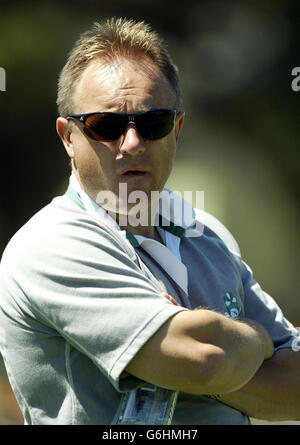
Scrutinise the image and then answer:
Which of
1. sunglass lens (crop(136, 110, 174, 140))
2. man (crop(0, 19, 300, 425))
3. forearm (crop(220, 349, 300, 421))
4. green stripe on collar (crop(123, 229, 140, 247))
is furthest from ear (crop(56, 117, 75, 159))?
forearm (crop(220, 349, 300, 421))

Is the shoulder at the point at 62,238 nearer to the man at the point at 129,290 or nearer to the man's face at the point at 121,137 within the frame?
the man at the point at 129,290

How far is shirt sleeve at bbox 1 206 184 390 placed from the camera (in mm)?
1943

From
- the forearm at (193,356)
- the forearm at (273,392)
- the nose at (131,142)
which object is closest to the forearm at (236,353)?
the forearm at (193,356)

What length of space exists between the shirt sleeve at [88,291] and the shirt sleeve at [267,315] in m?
0.55

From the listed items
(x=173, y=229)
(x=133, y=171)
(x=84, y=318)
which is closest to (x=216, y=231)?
(x=173, y=229)

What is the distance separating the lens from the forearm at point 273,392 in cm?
225

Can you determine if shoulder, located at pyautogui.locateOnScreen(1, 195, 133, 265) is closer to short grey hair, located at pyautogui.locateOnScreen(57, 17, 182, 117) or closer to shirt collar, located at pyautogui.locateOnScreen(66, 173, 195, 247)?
shirt collar, located at pyautogui.locateOnScreen(66, 173, 195, 247)

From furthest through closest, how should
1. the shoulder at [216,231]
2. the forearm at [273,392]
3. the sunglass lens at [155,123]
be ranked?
1. the shoulder at [216,231]
2. the sunglass lens at [155,123]
3. the forearm at [273,392]

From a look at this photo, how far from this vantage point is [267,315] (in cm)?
254

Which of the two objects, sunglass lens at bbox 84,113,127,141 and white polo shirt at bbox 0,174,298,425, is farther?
sunglass lens at bbox 84,113,127,141

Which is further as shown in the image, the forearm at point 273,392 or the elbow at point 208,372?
the forearm at point 273,392

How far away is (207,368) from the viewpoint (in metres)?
1.96

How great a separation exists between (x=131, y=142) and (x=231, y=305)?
23.6 inches

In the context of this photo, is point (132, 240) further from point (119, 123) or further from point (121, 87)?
point (121, 87)
